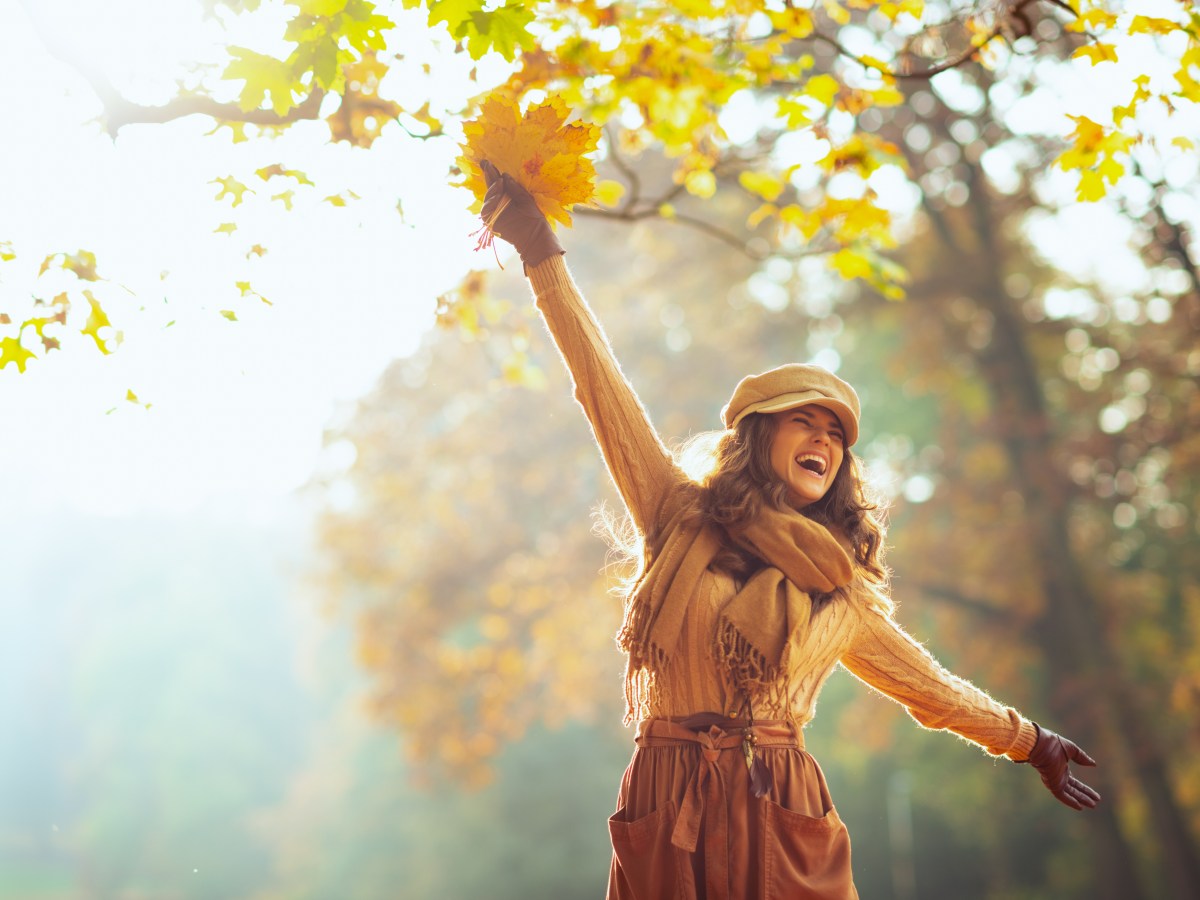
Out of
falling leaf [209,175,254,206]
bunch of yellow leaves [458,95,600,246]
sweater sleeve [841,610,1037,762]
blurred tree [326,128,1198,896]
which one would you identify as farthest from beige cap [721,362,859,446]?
blurred tree [326,128,1198,896]

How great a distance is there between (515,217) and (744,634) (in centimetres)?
100

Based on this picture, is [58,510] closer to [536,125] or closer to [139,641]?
[139,641]

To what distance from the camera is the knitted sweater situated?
244 centimetres

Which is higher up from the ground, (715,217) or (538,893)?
(715,217)

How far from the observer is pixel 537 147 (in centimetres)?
246

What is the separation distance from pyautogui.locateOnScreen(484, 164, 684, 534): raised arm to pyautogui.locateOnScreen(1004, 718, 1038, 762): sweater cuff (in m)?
1.03

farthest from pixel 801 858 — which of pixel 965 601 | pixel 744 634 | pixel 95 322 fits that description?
pixel 965 601

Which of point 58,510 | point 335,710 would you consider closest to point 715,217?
point 335,710

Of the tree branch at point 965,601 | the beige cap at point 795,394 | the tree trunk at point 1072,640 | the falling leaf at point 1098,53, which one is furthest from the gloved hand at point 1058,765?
the tree branch at point 965,601

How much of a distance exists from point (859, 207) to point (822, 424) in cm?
143

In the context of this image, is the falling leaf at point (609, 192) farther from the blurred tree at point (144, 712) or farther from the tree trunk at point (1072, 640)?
the blurred tree at point (144, 712)

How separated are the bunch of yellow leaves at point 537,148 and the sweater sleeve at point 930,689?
1.17 m

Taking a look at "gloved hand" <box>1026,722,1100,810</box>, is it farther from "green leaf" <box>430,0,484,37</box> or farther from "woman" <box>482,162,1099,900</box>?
"green leaf" <box>430,0,484,37</box>

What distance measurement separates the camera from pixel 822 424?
8.71 feet
